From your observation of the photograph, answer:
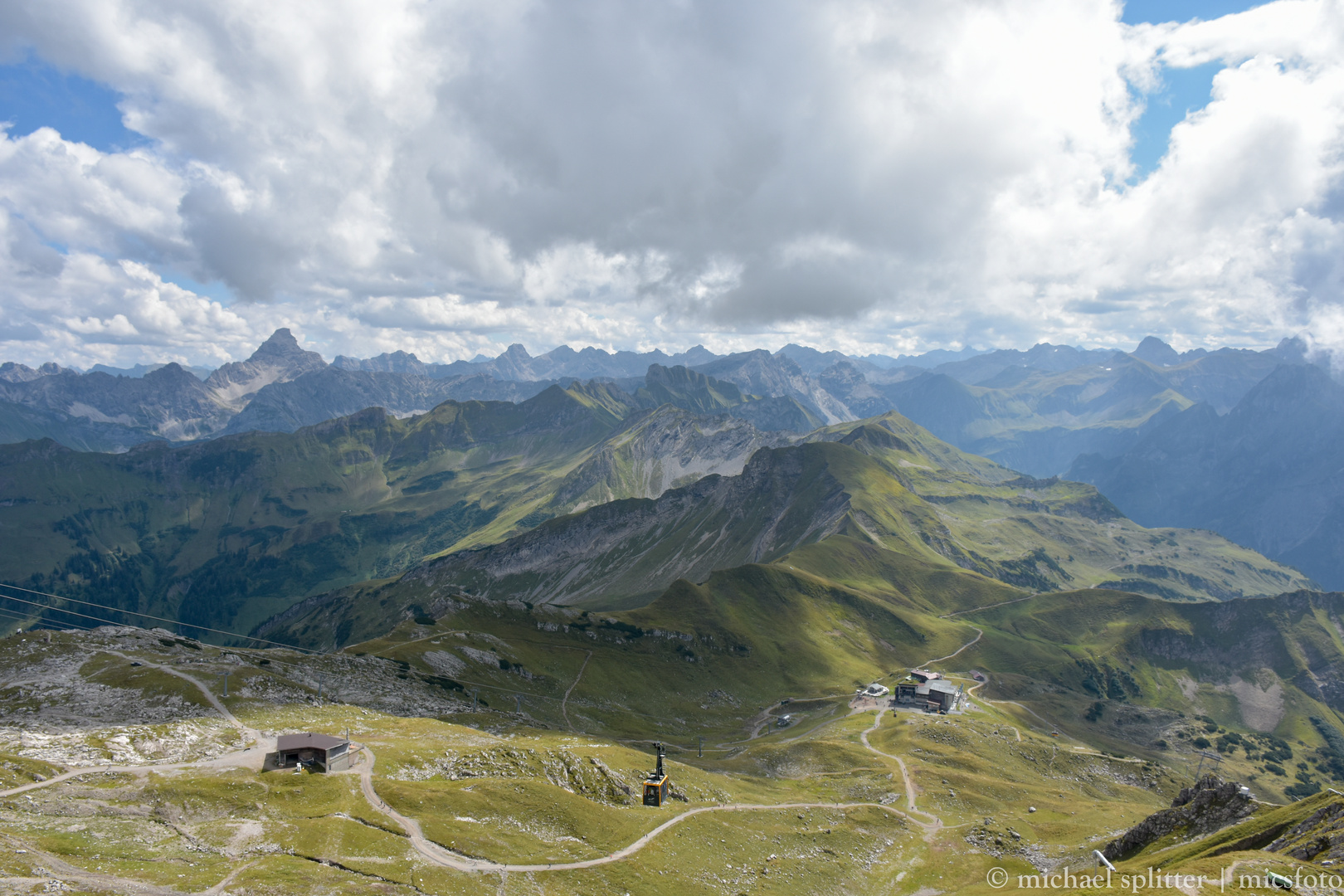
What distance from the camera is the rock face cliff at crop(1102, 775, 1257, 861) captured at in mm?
63844

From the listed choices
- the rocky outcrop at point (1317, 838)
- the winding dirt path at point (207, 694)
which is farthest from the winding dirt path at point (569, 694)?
the rocky outcrop at point (1317, 838)

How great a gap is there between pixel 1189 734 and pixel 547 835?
712ft

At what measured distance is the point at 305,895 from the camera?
1908 inches

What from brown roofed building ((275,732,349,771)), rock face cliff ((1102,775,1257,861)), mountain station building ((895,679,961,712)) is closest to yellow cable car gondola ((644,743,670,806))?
brown roofed building ((275,732,349,771))

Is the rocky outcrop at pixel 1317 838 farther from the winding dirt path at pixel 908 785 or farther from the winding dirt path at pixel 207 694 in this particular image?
the winding dirt path at pixel 207 694

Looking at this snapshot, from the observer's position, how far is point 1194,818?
66.1 meters

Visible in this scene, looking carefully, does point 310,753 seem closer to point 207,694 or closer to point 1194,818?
point 207,694

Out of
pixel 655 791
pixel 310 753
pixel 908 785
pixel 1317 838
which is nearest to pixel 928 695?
pixel 908 785

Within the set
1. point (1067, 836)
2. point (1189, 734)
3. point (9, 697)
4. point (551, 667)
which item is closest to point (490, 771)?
point (9, 697)

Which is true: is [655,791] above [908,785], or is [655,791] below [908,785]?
above

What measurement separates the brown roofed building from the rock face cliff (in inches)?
3361

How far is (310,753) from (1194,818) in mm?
94051

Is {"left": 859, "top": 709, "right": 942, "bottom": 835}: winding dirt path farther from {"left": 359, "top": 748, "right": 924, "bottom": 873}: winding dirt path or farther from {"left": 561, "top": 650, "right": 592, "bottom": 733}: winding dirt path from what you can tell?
{"left": 561, "top": 650, "right": 592, "bottom": 733}: winding dirt path

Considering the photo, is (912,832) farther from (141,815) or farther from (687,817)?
(141,815)
